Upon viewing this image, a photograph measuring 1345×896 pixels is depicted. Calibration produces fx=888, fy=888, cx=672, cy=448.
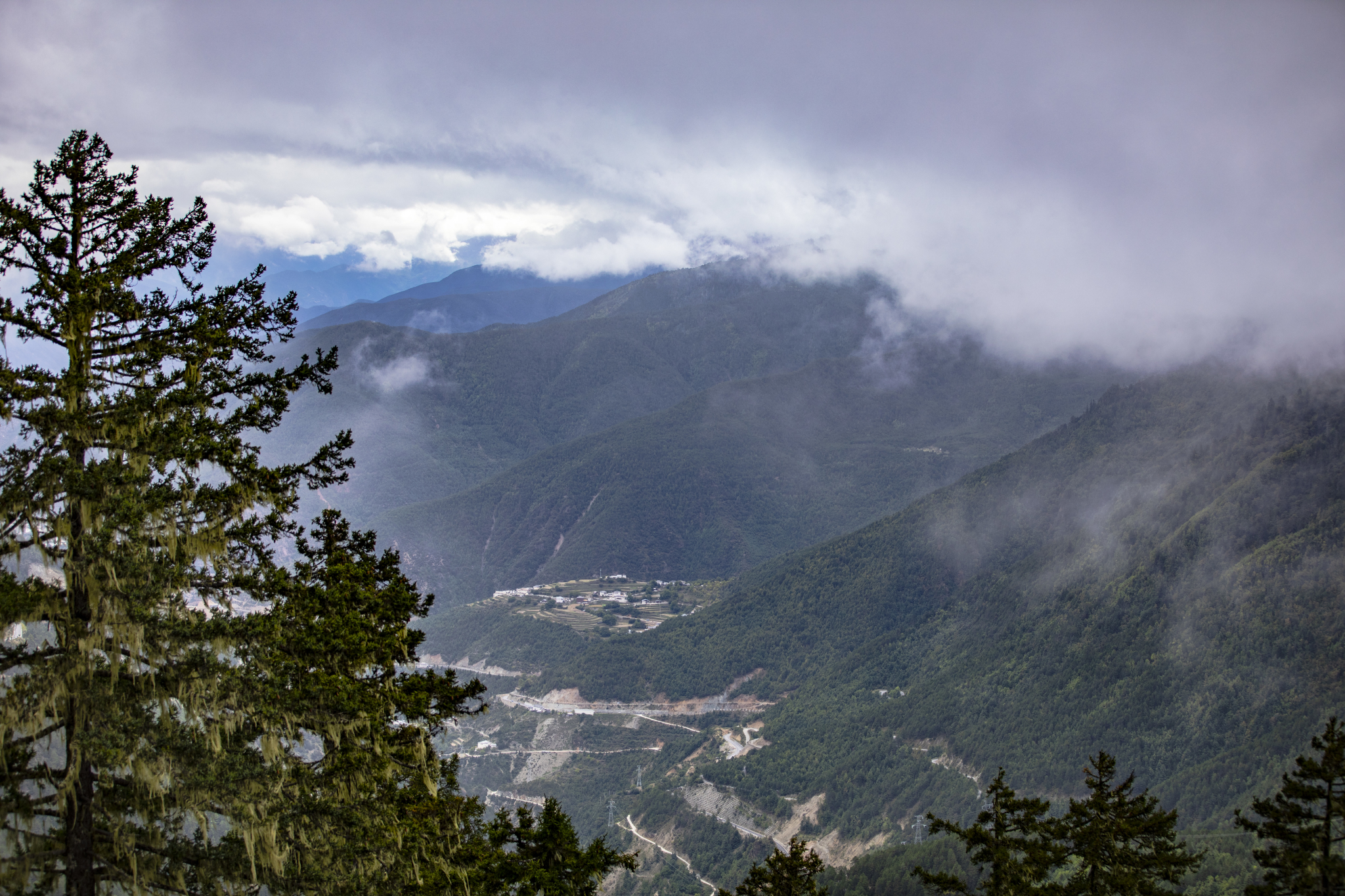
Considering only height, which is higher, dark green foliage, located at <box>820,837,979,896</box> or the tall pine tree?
the tall pine tree

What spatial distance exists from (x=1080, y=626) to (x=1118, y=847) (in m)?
111

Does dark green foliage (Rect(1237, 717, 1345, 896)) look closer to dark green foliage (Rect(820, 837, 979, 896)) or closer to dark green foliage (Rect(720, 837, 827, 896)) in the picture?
dark green foliage (Rect(720, 837, 827, 896))

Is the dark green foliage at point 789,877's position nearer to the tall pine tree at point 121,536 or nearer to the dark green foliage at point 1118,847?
the dark green foliage at point 1118,847

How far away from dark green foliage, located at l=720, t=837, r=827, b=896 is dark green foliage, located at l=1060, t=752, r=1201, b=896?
668cm

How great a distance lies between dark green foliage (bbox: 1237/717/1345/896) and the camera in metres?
19.7

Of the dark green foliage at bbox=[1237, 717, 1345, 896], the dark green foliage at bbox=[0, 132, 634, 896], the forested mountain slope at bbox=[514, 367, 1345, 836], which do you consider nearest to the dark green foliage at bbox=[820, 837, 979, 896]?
the forested mountain slope at bbox=[514, 367, 1345, 836]

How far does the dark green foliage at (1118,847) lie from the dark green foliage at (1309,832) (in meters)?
2.31

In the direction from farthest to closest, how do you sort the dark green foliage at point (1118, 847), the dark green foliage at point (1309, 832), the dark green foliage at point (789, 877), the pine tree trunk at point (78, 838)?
the dark green foliage at point (789, 877) < the dark green foliage at point (1118, 847) < the dark green foliage at point (1309, 832) < the pine tree trunk at point (78, 838)

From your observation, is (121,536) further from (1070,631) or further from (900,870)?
(1070,631)

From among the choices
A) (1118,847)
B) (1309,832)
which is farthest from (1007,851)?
(1309,832)

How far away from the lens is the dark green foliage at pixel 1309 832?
64.6ft

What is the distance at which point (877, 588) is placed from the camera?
18000 centimetres

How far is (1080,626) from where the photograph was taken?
125 metres

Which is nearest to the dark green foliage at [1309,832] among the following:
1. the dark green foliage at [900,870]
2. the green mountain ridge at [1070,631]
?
the dark green foliage at [900,870]
